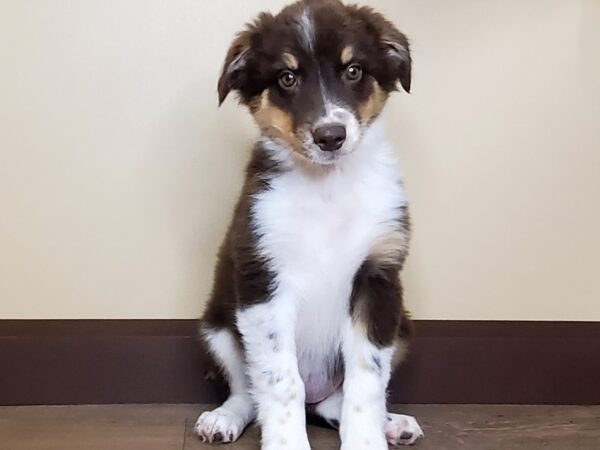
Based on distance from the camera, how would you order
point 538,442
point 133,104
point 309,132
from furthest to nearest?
point 133,104 < point 538,442 < point 309,132

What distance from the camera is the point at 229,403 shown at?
2.70 m

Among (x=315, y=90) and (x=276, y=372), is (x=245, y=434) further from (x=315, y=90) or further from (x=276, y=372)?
(x=315, y=90)

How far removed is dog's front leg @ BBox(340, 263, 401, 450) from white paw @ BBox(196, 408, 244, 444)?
1.06 feet

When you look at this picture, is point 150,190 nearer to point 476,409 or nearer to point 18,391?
point 18,391

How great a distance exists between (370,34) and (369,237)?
1.51ft

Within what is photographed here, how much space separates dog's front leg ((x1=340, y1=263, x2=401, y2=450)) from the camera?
2.40 meters

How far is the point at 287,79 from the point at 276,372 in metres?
0.66

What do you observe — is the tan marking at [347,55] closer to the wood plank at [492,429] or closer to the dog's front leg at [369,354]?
the dog's front leg at [369,354]

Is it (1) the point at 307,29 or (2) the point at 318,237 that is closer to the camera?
(1) the point at 307,29

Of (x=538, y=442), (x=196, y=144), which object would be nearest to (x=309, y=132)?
(x=196, y=144)

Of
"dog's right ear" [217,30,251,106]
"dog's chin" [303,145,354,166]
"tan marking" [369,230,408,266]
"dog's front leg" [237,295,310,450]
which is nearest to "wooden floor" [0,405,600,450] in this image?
"dog's front leg" [237,295,310,450]

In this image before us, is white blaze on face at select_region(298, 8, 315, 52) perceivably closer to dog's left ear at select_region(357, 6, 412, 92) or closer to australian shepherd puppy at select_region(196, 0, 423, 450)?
australian shepherd puppy at select_region(196, 0, 423, 450)

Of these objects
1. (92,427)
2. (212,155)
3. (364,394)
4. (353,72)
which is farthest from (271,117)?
(92,427)

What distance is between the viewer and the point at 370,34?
240 centimetres
